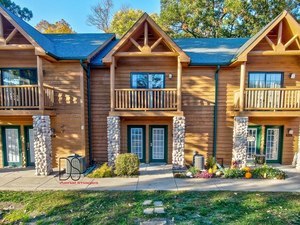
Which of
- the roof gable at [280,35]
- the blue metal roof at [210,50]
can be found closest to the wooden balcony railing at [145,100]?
the blue metal roof at [210,50]

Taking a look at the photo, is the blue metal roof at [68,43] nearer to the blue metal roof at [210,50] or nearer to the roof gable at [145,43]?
the roof gable at [145,43]

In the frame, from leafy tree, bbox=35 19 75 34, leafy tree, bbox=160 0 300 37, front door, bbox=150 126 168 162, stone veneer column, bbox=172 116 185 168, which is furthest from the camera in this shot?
leafy tree, bbox=35 19 75 34

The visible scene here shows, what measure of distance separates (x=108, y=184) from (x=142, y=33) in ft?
25.1

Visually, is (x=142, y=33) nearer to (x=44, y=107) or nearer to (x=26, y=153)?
(x=44, y=107)

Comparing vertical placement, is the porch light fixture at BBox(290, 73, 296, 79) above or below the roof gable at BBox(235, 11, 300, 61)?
below

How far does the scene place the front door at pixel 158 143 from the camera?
1103 cm

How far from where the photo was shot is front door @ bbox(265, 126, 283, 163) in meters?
10.9

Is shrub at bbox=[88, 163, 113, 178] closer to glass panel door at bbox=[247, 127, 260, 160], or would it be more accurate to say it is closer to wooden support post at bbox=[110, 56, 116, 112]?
wooden support post at bbox=[110, 56, 116, 112]

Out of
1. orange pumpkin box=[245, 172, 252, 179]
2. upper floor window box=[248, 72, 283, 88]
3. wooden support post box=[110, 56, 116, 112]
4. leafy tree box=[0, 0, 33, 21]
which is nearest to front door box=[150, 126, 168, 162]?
wooden support post box=[110, 56, 116, 112]

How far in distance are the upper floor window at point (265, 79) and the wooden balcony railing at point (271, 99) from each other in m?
0.92

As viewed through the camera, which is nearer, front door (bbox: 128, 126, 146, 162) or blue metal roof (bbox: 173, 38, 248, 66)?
blue metal roof (bbox: 173, 38, 248, 66)

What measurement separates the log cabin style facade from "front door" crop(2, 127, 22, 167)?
2.1 inches

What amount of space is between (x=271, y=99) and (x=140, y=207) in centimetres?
833

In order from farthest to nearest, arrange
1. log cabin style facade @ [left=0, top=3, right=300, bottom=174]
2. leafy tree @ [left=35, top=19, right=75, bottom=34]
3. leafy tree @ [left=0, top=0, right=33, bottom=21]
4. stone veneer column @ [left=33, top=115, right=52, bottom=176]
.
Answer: leafy tree @ [left=35, top=19, right=75, bottom=34], leafy tree @ [left=0, top=0, right=33, bottom=21], log cabin style facade @ [left=0, top=3, right=300, bottom=174], stone veneer column @ [left=33, top=115, right=52, bottom=176]
